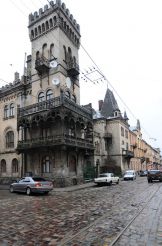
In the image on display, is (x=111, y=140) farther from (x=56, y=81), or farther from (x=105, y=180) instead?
(x=56, y=81)

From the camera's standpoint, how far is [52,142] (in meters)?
28.3

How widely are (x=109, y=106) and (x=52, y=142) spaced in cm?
2811

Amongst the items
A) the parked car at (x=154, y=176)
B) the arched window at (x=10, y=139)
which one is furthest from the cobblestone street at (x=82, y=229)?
the arched window at (x=10, y=139)

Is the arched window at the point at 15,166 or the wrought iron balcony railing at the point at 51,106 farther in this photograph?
the arched window at the point at 15,166

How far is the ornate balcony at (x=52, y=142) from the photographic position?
2792cm

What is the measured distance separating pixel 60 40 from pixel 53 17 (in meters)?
3.30

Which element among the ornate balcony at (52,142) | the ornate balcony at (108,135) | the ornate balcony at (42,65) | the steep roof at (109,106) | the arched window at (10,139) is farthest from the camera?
the steep roof at (109,106)

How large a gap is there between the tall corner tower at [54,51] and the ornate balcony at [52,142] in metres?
5.93

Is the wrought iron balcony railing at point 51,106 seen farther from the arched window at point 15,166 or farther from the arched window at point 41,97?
the arched window at point 15,166

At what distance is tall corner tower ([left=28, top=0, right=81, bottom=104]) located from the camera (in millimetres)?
32344

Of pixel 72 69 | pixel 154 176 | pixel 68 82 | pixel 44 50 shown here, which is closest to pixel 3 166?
pixel 68 82

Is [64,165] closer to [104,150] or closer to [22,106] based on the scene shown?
[22,106]

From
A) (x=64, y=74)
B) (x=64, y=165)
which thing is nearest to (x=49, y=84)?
(x=64, y=74)

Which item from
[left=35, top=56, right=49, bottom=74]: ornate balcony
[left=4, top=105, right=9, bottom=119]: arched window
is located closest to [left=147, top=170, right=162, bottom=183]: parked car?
[left=35, top=56, right=49, bottom=74]: ornate balcony
